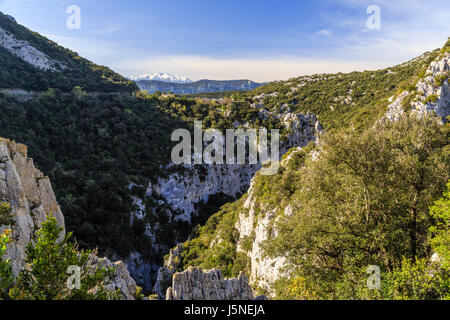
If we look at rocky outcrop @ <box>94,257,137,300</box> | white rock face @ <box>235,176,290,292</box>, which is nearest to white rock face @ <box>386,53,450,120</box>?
white rock face @ <box>235,176,290,292</box>

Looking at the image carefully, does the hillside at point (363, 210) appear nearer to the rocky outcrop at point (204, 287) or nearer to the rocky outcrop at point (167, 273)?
the rocky outcrop at point (204, 287)

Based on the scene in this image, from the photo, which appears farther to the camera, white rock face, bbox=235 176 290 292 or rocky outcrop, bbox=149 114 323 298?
rocky outcrop, bbox=149 114 323 298

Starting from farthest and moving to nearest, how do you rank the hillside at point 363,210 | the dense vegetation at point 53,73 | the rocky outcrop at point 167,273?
the dense vegetation at point 53,73 < the rocky outcrop at point 167,273 < the hillside at point 363,210

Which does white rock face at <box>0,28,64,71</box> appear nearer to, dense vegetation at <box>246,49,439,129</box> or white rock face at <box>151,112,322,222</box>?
white rock face at <box>151,112,322,222</box>

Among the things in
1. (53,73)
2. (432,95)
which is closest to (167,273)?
(432,95)

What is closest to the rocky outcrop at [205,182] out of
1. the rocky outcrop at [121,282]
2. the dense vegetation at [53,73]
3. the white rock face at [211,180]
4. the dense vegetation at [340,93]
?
the white rock face at [211,180]

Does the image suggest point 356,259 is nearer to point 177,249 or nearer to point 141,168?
point 177,249

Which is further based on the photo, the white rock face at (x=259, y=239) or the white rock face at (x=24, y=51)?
the white rock face at (x=24, y=51)
